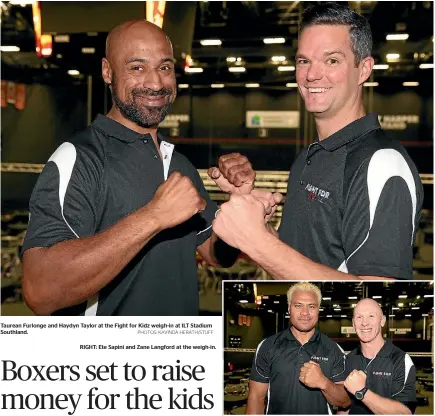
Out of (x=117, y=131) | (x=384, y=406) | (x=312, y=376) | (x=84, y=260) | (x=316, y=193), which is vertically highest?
(x=117, y=131)

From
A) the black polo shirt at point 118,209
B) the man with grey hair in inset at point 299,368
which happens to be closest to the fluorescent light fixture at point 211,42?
the black polo shirt at point 118,209

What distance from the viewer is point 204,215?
126 inches

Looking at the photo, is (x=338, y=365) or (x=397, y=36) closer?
(x=338, y=365)

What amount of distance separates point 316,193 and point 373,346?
604 mm

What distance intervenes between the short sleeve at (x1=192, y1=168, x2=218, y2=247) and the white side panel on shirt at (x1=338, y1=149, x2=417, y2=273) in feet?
1.94

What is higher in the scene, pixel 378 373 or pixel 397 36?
pixel 397 36

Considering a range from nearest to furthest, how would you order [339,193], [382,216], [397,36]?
[382,216] → [339,193] → [397,36]

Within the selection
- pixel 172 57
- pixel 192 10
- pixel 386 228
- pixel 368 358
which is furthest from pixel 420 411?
pixel 192 10

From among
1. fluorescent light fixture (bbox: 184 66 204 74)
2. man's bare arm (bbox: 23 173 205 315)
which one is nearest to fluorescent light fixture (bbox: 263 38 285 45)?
fluorescent light fixture (bbox: 184 66 204 74)

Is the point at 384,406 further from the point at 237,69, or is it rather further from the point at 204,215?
the point at 237,69

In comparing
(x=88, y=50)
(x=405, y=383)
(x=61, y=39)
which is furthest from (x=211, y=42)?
(x=405, y=383)

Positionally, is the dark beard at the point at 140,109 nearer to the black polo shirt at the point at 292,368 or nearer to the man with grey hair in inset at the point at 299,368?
the man with grey hair in inset at the point at 299,368

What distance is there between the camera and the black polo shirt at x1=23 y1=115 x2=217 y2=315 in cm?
299

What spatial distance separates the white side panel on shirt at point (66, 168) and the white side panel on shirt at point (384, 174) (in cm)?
98
